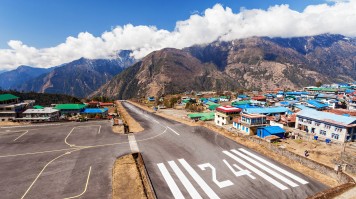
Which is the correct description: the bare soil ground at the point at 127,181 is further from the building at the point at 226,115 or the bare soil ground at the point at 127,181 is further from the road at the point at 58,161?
the building at the point at 226,115

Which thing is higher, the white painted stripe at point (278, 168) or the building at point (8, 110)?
the building at point (8, 110)

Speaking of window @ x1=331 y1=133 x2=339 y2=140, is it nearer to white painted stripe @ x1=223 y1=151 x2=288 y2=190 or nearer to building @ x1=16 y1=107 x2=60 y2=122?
white painted stripe @ x1=223 y1=151 x2=288 y2=190

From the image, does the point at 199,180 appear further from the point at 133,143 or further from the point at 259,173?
the point at 133,143

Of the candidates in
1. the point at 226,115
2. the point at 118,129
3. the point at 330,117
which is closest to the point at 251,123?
the point at 226,115

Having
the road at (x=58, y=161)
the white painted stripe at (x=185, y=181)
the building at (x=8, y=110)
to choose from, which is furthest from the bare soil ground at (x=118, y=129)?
the building at (x=8, y=110)

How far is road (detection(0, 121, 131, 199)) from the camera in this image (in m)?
30.3

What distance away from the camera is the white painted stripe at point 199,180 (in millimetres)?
29812

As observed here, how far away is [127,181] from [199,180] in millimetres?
11469

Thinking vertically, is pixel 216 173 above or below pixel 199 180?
above

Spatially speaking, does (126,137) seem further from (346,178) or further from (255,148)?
(346,178)

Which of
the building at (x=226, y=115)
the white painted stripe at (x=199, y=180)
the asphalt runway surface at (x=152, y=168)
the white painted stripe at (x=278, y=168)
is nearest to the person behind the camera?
the white painted stripe at (x=199, y=180)

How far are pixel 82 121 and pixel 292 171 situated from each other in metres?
70.3

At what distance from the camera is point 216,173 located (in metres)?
35.8

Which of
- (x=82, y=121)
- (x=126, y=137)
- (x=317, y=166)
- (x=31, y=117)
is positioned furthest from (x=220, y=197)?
(x=31, y=117)
